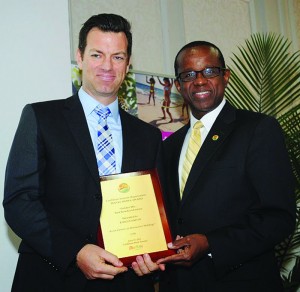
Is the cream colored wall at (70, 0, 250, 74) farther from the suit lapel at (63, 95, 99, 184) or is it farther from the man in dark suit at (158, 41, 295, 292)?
the man in dark suit at (158, 41, 295, 292)

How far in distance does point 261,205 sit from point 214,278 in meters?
0.40

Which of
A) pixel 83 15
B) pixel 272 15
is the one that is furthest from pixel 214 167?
pixel 272 15

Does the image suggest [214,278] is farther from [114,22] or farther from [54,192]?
[114,22]

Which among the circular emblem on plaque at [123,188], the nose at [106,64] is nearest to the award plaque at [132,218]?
the circular emblem on plaque at [123,188]

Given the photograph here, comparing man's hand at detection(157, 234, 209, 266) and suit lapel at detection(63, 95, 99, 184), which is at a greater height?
suit lapel at detection(63, 95, 99, 184)

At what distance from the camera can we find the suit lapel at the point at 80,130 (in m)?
1.70

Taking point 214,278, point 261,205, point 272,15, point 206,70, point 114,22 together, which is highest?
point 272,15

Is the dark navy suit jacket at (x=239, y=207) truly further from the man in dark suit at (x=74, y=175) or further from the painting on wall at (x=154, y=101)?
the painting on wall at (x=154, y=101)

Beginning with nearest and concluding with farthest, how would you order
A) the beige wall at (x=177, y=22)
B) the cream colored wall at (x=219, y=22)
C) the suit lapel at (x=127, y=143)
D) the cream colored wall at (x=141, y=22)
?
the suit lapel at (x=127, y=143), the cream colored wall at (x=141, y=22), the beige wall at (x=177, y=22), the cream colored wall at (x=219, y=22)

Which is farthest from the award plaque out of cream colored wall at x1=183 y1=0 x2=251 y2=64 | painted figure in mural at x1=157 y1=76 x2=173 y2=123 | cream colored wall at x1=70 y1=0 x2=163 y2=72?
cream colored wall at x1=183 y1=0 x2=251 y2=64

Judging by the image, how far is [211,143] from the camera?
1.97 metres

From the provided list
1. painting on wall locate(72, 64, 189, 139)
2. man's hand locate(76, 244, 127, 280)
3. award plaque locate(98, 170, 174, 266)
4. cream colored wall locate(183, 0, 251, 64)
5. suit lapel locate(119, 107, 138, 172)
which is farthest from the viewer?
cream colored wall locate(183, 0, 251, 64)

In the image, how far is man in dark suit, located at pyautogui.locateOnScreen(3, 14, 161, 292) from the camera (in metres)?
1.55

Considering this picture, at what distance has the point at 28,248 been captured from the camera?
1667mm
